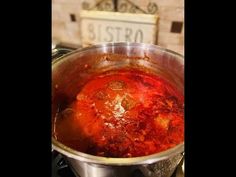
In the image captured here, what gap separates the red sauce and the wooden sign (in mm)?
1281

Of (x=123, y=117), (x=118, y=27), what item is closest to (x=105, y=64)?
(x=123, y=117)

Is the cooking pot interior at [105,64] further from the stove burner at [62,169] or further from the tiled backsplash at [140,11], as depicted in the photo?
the tiled backsplash at [140,11]

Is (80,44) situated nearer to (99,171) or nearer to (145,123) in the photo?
(145,123)

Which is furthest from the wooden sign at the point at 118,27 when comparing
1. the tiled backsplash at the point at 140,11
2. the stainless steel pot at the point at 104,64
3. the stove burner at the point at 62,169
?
the stove burner at the point at 62,169

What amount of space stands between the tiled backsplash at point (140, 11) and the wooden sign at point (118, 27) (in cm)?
7

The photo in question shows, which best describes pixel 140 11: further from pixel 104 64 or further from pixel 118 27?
pixel 104 64

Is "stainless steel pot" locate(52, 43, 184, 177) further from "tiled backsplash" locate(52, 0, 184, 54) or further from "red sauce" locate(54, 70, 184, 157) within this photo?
"tiled backsplash" locate(52, 0, 184, 54)

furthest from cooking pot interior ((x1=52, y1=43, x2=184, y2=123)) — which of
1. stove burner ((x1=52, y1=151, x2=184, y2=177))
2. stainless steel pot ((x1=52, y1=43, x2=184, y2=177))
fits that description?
stove burner ((x1=52, y1=151, x2=184, y2=177))

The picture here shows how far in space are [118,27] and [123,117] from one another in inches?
68.2

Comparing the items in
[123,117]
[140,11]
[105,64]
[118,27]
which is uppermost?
[140,11]

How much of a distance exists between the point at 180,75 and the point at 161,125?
297mm

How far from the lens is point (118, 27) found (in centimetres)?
289

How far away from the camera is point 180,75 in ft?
4.76
